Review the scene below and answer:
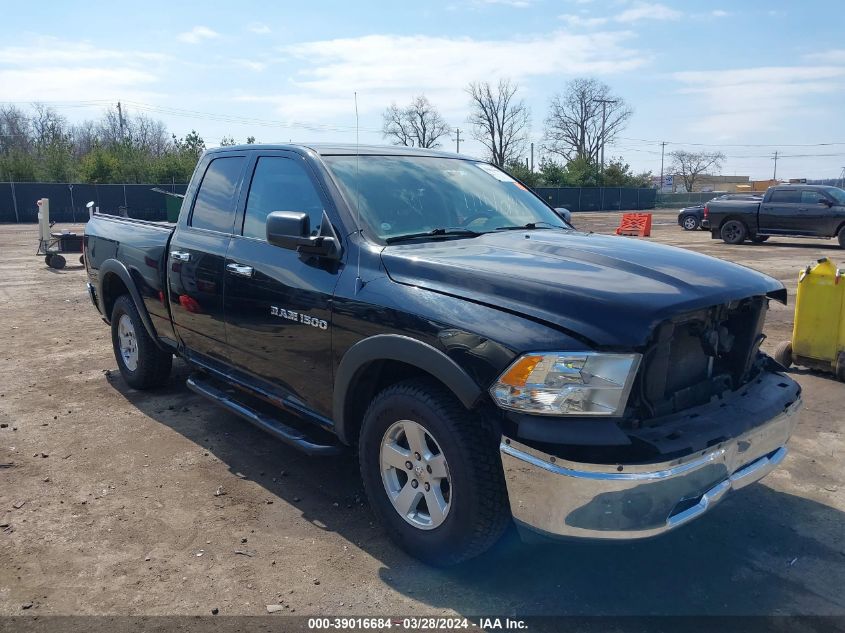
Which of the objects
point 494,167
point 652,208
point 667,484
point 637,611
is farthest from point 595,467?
point 652,208

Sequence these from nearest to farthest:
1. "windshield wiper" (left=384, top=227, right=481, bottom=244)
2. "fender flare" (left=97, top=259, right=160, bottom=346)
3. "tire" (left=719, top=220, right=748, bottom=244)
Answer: "windshield wiper" (left=384, top=227, right=481, bottom=244) < "fender flare" (left=97, top=259, right=160, bottom=346) < "tire" (left=719, top=220, right=748, bottom=244)

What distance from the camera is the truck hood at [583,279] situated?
257cm

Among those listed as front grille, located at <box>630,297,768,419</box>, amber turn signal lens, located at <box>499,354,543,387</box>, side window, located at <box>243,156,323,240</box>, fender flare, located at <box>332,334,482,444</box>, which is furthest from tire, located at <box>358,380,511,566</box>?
side window, located at <box>243,156,323,240</box>

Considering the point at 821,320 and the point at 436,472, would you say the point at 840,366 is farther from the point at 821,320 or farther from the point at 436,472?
the point at 436,472

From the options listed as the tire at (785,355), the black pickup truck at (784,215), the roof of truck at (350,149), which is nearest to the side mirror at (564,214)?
the roof of truck at (350,149)

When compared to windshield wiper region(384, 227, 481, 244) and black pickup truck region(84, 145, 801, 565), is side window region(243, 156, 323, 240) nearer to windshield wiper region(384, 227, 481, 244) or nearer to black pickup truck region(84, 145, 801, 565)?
black pickup truck region(84, 145, 801, 565)

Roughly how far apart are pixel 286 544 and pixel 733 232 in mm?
20145

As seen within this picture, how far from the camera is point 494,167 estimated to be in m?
4.82

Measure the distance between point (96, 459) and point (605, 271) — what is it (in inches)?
138

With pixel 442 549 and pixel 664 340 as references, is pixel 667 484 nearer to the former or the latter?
pixel 664 340

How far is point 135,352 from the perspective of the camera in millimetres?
5754

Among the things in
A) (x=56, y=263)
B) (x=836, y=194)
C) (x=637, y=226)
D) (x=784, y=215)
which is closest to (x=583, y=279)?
(x=56, y=263)

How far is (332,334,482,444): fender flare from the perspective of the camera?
8.87 feet

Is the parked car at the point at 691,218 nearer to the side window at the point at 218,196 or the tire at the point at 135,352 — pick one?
the tire at the point at 135,352
